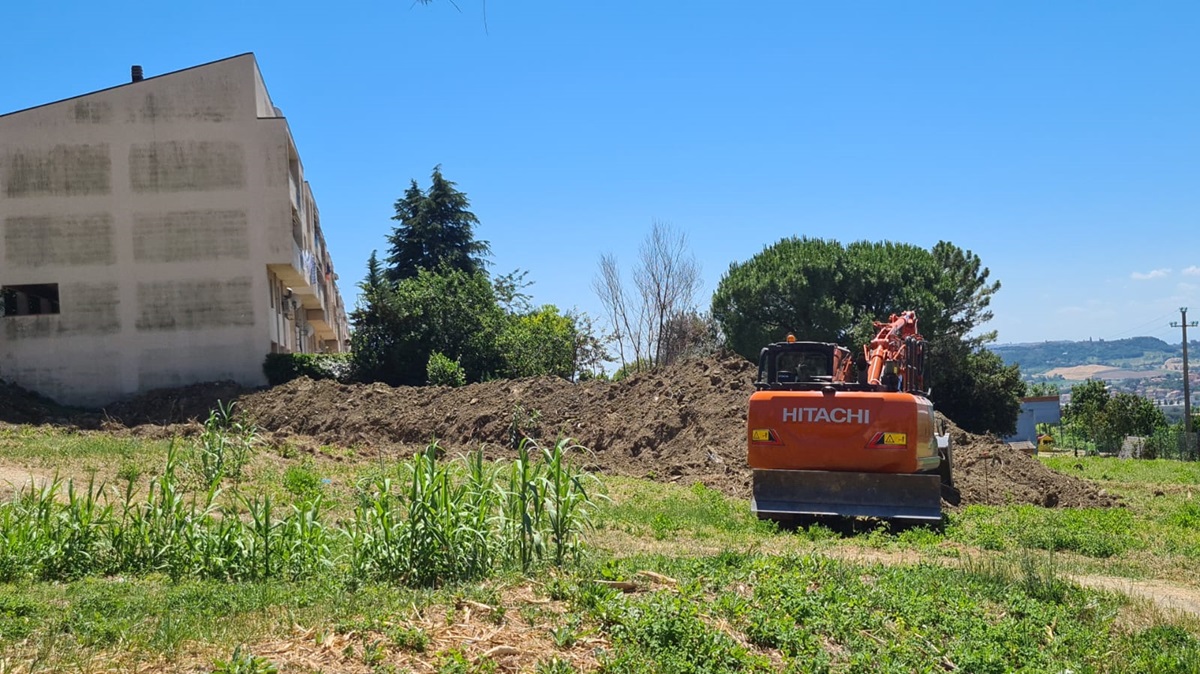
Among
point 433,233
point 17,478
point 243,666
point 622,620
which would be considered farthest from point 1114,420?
point 243,666

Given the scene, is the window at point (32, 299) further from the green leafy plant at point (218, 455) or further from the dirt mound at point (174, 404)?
the green leafy plant at point (218, 455)

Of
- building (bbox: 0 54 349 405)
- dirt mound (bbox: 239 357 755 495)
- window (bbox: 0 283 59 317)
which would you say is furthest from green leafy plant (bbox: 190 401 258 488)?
window (bbox: 0 283 59 317)

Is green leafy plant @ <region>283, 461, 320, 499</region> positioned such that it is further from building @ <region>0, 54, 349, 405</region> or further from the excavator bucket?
building @ <region>0, 54, 349, 405</region>

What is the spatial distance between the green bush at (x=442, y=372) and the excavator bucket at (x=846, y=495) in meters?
21.1

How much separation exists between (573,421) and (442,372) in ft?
30.3

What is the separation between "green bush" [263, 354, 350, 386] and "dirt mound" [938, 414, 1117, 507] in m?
20.0

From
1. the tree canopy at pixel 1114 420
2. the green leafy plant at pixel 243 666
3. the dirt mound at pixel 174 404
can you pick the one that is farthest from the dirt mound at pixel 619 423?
the tree canopy at pixel 1114 420

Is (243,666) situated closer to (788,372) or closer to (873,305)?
(788,372)

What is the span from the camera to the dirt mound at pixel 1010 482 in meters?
18.6

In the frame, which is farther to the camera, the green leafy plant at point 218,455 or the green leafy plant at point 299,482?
the green leafy plant at point 299,482

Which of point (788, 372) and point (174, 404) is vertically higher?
point (174, 404)

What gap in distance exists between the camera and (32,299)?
36156mm

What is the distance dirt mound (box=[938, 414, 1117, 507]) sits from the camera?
1858 cm

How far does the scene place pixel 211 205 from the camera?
33.5m
